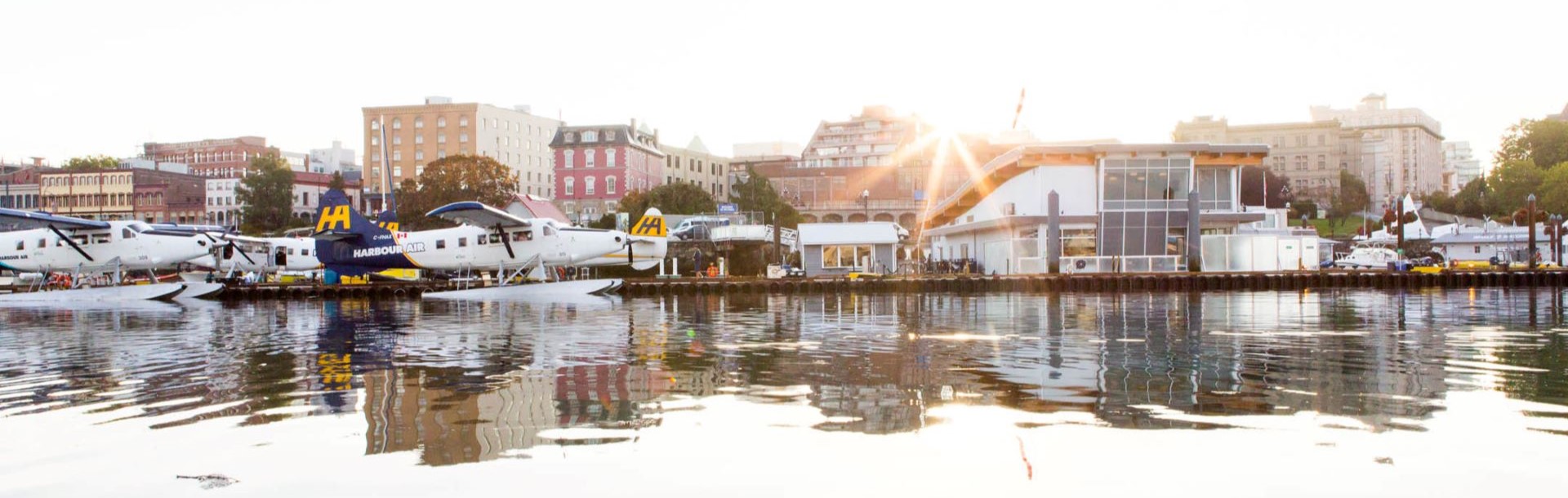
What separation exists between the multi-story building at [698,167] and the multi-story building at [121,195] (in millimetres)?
50347

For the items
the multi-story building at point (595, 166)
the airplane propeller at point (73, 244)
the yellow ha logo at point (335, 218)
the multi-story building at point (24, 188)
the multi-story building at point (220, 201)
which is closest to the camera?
the airplane propeller at point (73, 244)

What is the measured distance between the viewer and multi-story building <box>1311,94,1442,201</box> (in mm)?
157750

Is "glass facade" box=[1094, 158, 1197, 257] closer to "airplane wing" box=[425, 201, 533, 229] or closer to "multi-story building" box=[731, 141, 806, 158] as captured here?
"airplane wing" box=[425, 201, 533, 229]

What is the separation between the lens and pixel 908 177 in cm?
11031

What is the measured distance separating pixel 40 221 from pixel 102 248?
2.17 meters

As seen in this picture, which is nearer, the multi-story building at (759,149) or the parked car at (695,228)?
the parked car at (695,228)

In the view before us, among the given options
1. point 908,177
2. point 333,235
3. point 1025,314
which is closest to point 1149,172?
point 1025,314

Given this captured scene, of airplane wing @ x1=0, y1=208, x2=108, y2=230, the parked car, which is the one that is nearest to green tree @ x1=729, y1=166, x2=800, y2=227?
the parked car

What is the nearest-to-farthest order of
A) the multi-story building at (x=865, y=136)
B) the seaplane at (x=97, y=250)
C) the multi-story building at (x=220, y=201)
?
the seaplane at (x=97, y=250)
the multi-story building at (x=220, y=201)
the multi-story building at (x=865, y=136)

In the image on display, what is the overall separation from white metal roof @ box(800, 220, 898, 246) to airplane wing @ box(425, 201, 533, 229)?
66.2 feet

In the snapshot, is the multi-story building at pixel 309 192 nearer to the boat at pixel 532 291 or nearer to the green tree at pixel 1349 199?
the boat at pixel 532 291

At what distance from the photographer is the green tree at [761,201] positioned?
83.9 metres

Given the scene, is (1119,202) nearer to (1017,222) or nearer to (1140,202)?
(1140,202)

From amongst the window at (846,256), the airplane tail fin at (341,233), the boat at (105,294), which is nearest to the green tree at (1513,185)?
the window at (846,256)
